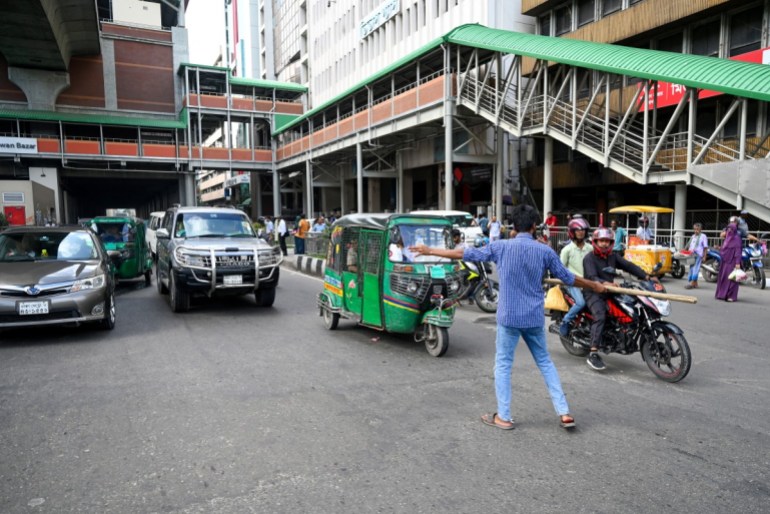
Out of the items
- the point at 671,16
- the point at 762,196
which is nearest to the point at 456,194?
the point at 671,16

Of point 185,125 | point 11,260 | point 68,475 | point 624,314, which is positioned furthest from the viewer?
point 185,125

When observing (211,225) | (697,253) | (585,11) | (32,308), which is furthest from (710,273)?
(585,11)

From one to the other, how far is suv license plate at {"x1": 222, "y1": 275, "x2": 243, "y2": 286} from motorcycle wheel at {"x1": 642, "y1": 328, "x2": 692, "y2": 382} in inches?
263

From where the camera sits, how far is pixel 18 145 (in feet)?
128

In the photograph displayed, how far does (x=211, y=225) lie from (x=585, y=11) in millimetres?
22172

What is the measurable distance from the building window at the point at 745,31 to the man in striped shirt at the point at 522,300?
2010 cm

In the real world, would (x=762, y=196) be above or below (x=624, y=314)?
above

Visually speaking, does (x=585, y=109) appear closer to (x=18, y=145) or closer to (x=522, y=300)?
(x=522, y=300)

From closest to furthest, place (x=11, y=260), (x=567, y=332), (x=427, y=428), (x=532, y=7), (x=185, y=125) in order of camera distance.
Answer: (x=427, y=428)
(x=567, y=332)
(x=11, y=260)
(x=532, y=7)
(x=185, y=125)

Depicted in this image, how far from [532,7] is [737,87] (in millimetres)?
16354

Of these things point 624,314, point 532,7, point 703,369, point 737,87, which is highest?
point 532,7

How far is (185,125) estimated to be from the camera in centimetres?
4569

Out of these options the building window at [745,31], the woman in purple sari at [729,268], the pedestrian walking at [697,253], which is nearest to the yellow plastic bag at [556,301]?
the woman in purple sari at [729,268]

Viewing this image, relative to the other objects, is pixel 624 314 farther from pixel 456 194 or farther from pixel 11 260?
pixel 456 194
